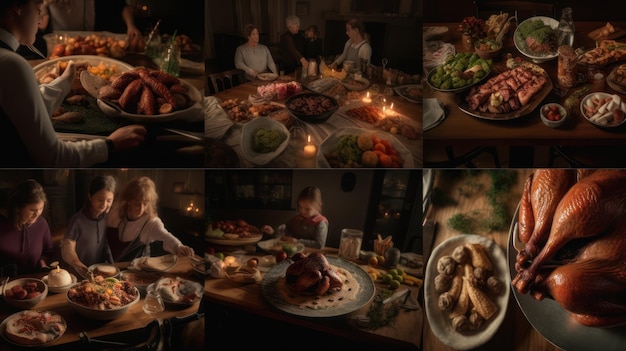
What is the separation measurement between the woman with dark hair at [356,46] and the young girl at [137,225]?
1.23 metres

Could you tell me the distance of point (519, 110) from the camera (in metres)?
3.44

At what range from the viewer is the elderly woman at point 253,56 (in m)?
3.53

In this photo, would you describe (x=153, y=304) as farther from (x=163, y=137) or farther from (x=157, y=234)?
(x=163, y=137)

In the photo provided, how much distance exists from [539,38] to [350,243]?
1493mm

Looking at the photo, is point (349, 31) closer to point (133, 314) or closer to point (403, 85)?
point (403, 85)

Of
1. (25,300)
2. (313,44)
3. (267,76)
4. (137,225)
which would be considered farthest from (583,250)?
(25,300)

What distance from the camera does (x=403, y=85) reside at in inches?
139

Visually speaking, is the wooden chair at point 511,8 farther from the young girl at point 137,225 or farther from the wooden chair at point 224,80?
the young girl at point 137,225

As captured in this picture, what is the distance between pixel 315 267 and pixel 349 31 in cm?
127

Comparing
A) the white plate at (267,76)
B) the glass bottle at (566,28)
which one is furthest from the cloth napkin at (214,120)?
the glass bottle at (566,28)

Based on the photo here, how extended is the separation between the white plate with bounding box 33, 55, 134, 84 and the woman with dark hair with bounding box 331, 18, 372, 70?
1.13 meters

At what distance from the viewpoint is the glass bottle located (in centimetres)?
352

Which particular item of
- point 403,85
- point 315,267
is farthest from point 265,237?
point 403,85

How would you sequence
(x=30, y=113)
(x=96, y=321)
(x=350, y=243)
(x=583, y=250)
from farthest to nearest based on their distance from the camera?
1. (x=350, y=243)
2. (x=96, y=321)
3. (x=30, y=113)
4. (x=583, y=250)
